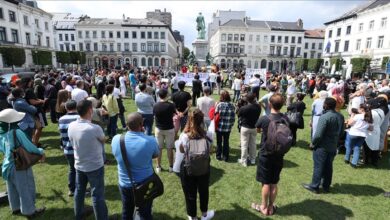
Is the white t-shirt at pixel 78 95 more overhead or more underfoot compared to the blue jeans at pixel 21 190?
more overhead

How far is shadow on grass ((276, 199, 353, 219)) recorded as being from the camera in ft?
14.7

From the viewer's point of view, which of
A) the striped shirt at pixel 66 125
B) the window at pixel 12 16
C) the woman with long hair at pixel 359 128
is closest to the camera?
the striped shirt at pixel 66 125

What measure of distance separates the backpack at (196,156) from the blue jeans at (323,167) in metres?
2.70

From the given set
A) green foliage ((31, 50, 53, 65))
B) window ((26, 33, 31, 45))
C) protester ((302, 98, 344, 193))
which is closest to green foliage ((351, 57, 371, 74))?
protester ((302, 98, 344, 193))

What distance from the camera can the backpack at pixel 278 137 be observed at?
375 centimetres

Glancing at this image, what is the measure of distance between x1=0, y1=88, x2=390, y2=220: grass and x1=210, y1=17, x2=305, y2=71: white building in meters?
67.4

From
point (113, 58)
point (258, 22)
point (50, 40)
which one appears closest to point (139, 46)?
point (113, 58)

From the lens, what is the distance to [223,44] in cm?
7319

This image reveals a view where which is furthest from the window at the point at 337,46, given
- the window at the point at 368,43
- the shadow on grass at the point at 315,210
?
the shadow on grass at the point at 315,210

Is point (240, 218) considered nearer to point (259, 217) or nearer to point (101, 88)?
point (259, 217)

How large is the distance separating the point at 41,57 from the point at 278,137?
47930 millimetres

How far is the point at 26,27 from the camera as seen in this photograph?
139 ft

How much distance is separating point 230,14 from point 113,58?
46465 millimetres

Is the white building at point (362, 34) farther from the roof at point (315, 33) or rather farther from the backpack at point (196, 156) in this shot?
the backpack at point (196, 156)
